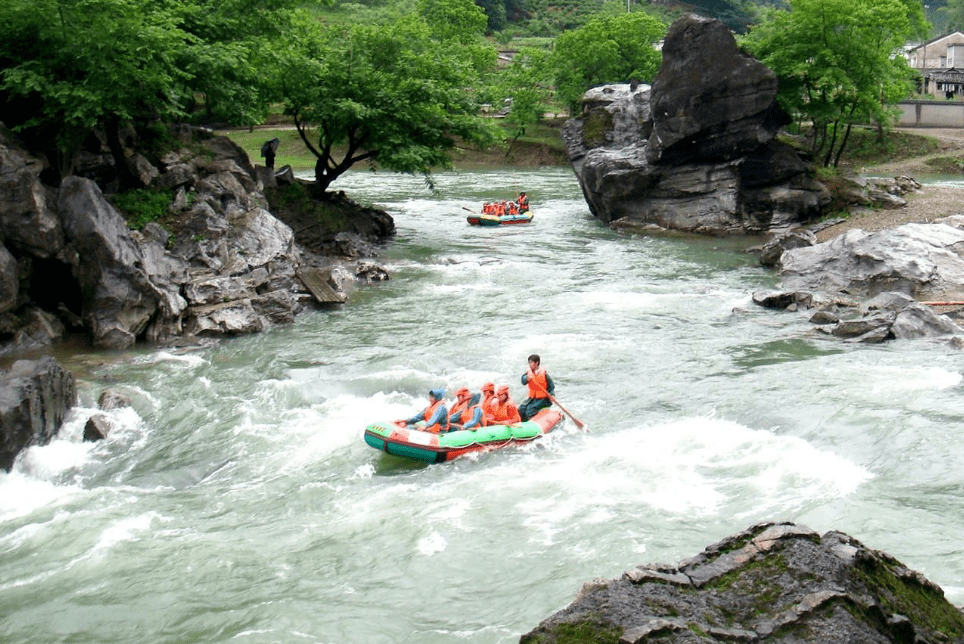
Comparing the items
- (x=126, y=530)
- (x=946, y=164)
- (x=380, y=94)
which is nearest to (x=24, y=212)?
(x=126, y=530)

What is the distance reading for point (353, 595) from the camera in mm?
9922

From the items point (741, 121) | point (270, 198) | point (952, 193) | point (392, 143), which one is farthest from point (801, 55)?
point (270, 198)

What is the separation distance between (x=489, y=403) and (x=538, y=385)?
3.19 feet

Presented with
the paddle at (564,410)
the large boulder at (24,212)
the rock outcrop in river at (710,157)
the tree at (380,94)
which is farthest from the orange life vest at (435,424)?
the rock outcrop in river at (710,157)

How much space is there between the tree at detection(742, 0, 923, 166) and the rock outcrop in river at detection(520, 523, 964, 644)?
31.3 meters

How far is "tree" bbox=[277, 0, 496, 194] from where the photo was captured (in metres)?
29.4

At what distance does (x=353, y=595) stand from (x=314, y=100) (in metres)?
22.3

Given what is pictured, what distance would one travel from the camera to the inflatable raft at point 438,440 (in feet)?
44.5

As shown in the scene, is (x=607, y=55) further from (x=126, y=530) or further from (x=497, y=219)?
(x=126, y=530)

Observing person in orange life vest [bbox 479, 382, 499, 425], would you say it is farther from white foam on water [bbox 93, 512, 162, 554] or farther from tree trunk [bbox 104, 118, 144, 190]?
tree trunk [bbox 104, 118, 144, 190]

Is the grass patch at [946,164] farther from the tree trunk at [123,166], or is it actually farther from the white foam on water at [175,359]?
the white foam on water at [175,359]

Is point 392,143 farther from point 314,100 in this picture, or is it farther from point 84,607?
point 84,607

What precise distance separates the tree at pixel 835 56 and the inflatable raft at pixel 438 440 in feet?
83.6

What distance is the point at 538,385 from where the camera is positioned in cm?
1546
